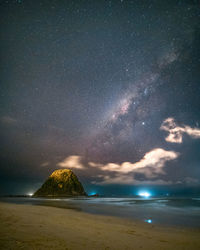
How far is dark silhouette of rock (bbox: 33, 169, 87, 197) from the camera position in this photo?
133762mm

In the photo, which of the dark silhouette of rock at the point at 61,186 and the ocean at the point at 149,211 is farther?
the dark silhouette of rock at the point at 61,186

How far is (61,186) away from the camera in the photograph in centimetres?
13812

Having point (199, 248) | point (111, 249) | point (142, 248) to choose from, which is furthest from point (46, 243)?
point (199, 248)

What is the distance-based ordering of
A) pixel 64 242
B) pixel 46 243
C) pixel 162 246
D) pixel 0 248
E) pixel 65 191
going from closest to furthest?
pixel 0 248, pixel 46 243, pixel 64 242, pixel 162 246, pixel 65 191

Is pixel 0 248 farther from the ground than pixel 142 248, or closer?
farther from the ground

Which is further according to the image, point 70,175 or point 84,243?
point 70,175

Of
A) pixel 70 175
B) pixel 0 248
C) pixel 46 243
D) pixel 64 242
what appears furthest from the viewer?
pixel 70 175

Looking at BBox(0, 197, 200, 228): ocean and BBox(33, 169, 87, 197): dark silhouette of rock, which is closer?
BBox(0, 197, 200, 228): ocean

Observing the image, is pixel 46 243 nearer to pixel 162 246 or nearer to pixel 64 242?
pixel 64 242

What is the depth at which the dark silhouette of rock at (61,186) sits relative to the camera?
13376 centimetres

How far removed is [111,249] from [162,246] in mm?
2141

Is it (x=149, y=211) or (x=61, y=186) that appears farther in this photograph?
(x=61, y=186)

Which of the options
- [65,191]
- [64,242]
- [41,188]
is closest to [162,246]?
[64,242]

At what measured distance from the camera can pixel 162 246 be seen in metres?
5.34
